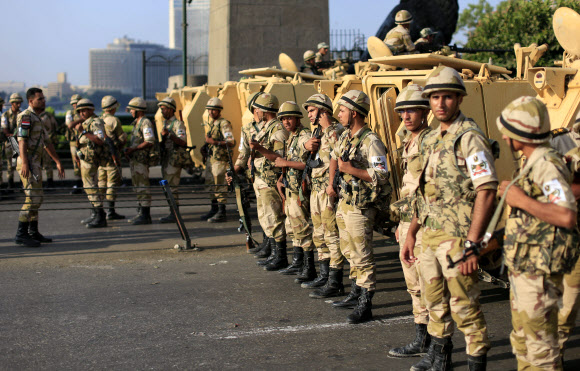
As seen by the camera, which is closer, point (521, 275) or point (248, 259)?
point (521, 275)

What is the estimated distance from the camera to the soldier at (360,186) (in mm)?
5836

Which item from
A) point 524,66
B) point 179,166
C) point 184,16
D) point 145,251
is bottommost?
point 145,251

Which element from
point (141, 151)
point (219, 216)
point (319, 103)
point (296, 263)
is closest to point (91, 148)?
point (141, 151)

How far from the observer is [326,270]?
23.9 feet

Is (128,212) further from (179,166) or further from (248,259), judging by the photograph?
(248,259)

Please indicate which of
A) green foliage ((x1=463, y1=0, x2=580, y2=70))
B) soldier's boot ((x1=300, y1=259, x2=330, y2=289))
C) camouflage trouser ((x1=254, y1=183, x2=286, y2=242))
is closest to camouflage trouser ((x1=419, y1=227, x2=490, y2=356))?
soldier's boot ((x1=300, y1=259, x2=330, y2=289))

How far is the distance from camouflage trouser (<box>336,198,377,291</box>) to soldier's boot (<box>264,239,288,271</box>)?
6.67ft

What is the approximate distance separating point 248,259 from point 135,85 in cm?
9595

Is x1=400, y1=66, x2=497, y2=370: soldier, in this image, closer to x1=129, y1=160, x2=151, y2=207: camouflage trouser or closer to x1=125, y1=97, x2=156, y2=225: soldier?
x1=125, y1=97, x2=156, y2=225: soldier

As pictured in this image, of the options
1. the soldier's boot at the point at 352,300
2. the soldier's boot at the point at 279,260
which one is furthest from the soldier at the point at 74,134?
the soldier's boot at the point at 352,300

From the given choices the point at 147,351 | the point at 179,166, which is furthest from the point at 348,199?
the point at 179,166

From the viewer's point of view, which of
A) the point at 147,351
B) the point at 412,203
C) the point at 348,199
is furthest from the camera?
the point at 348,199

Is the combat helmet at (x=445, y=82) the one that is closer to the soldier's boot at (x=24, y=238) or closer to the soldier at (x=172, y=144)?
the soldier's boot at (x=24, y=238)

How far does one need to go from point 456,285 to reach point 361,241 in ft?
5.87
